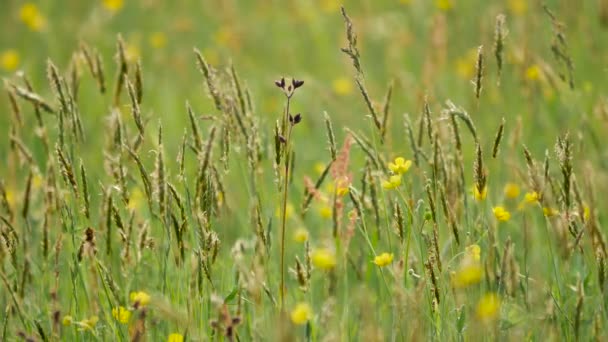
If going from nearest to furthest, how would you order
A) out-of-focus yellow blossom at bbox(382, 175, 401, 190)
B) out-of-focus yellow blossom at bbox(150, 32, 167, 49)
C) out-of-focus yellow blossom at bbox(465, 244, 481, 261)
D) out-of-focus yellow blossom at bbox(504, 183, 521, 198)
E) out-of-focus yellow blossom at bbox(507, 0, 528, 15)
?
out-of-focus yellow blossom at bbox(465, 244, 481, 261)
out-of-focus yellow blossom at bbox(382, 175, 401, 190)
out-of-focus yellow blossom at bbox(504, 183, 521, 198)
out-of-focus yellow blossom at bbox(507, 0, 528, 15)
out-of-focus yellow blossom at bbox(150, 32, 167, 49)

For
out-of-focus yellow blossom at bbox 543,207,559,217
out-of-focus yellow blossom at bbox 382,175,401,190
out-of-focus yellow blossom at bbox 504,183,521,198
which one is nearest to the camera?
out-of-focus yellow blossom at bbox 543,207,559,217

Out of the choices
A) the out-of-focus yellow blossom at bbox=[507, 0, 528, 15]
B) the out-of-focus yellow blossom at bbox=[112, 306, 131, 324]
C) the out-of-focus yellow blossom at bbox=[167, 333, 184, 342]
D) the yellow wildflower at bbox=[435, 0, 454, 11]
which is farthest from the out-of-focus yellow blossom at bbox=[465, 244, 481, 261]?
the out-of-focus yellow blossom at bbox=[507, 0, 528, 15]

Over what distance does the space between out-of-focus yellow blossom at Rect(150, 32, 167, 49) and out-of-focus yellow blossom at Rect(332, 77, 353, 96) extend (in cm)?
126

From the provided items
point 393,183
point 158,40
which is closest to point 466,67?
point 158,40

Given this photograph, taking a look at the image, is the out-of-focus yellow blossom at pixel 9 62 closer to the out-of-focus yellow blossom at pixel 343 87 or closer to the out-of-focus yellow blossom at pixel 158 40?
the out-of-focus yellow blossom at pixel 158 40

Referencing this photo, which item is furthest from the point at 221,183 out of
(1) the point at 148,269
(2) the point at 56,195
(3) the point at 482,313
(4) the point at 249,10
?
(4) the point at 249,10

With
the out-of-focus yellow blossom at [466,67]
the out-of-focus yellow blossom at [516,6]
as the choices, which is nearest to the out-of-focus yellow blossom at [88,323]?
the out-of-focus yellow blossom at [466,67]

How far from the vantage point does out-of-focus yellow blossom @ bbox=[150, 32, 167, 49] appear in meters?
5.67

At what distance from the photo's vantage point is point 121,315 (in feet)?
6.78

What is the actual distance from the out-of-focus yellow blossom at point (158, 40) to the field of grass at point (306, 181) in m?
0.02

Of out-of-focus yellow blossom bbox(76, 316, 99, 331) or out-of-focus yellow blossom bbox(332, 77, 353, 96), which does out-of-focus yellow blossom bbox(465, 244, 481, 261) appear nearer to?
out-of-focus yellow blossom bbox(76, 316, 99, 331)

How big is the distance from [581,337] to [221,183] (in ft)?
3.26

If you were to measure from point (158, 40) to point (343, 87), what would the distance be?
1424mm

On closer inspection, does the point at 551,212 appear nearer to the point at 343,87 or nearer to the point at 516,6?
the point at 343,87
